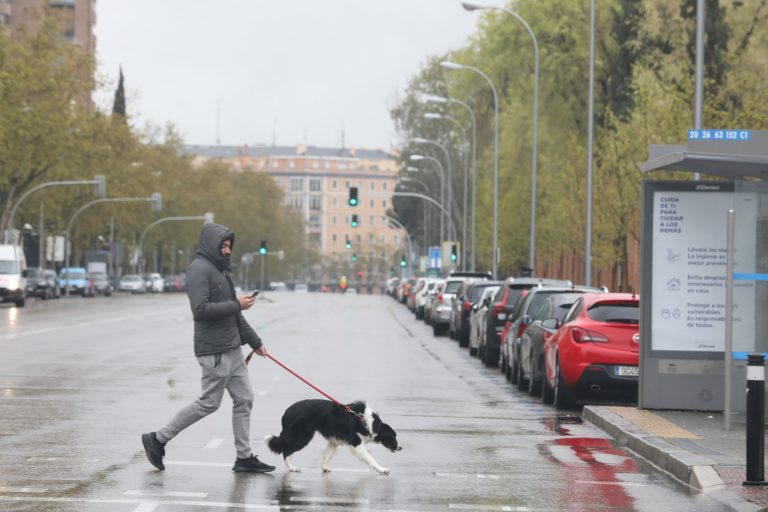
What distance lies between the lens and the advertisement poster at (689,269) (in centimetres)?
1830

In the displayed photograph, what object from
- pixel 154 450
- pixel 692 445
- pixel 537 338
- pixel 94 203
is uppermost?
pixel 94 203

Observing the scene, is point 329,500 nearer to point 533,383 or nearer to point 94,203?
point 533,383

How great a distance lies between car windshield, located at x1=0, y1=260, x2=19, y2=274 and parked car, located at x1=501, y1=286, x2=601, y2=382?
43.4m

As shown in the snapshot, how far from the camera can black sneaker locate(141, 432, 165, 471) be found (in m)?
12.9

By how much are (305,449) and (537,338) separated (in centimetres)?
890

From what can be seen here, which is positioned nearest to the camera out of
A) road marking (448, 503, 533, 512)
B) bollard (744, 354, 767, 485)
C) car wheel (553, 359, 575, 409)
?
road marking (448, 503, 533, 512)

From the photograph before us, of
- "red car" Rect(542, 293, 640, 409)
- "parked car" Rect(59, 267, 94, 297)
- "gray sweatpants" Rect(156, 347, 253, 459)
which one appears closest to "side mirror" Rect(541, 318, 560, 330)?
"red car" Rect(542, 293, 640, 409)

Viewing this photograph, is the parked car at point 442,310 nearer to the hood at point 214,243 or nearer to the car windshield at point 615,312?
the car windshield at point 615,312

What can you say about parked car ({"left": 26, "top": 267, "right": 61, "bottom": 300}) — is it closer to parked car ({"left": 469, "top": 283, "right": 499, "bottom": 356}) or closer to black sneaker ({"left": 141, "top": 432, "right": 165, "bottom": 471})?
parked car ({"left": 469, "top": 283, "right": 499, "bottom": 356})

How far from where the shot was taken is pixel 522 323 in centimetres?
2597

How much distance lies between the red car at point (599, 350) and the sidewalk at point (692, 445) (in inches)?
44.7

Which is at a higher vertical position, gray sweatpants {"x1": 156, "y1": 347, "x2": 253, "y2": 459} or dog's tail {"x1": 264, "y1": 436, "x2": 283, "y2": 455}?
gray sweatpants {"x1": 156, "y1": 347, "x2": 253, "y2": 459}

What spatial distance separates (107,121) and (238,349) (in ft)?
253

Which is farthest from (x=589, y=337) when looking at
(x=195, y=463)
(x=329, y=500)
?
(x=329, y=500)
